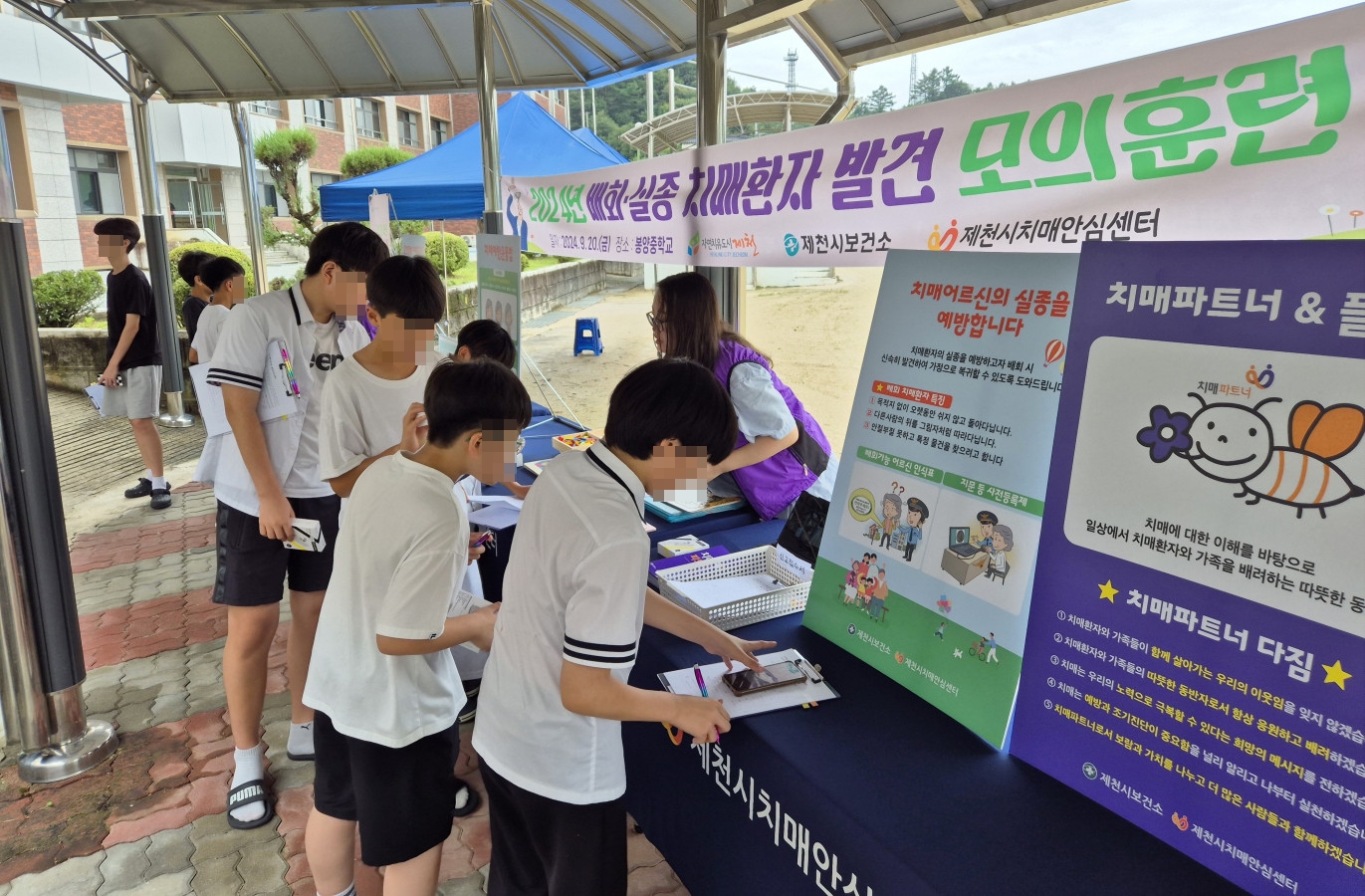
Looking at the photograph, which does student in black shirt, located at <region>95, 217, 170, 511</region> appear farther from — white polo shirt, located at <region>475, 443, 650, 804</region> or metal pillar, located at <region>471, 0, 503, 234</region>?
white polo shirt, located at <region>475, 443, 650, 804</region>

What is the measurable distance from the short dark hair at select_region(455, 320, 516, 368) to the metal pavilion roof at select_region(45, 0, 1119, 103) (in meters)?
1.83

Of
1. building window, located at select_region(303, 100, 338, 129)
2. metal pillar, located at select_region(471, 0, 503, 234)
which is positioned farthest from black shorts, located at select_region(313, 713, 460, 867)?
building window, located at select_region(303, 100, 338, 129)

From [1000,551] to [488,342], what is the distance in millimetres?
1611

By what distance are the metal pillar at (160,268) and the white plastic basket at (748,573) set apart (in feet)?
21.2

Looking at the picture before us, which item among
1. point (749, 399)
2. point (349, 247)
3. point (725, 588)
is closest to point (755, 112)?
point (749, 399)

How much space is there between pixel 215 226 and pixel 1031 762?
22.7m

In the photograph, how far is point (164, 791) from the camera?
240 cm

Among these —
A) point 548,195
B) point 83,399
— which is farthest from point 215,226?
point 548,195

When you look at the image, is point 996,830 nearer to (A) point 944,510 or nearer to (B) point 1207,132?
(A) point 944,510

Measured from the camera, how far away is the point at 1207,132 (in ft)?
4.77

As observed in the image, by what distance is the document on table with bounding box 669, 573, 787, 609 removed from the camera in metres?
1.76

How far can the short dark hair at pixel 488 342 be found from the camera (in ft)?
7.90

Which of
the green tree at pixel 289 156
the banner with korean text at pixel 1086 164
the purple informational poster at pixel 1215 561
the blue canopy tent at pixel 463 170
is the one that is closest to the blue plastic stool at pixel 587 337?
the green tree at pixel 289 156

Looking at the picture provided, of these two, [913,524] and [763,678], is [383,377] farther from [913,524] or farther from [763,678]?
[913,524]
